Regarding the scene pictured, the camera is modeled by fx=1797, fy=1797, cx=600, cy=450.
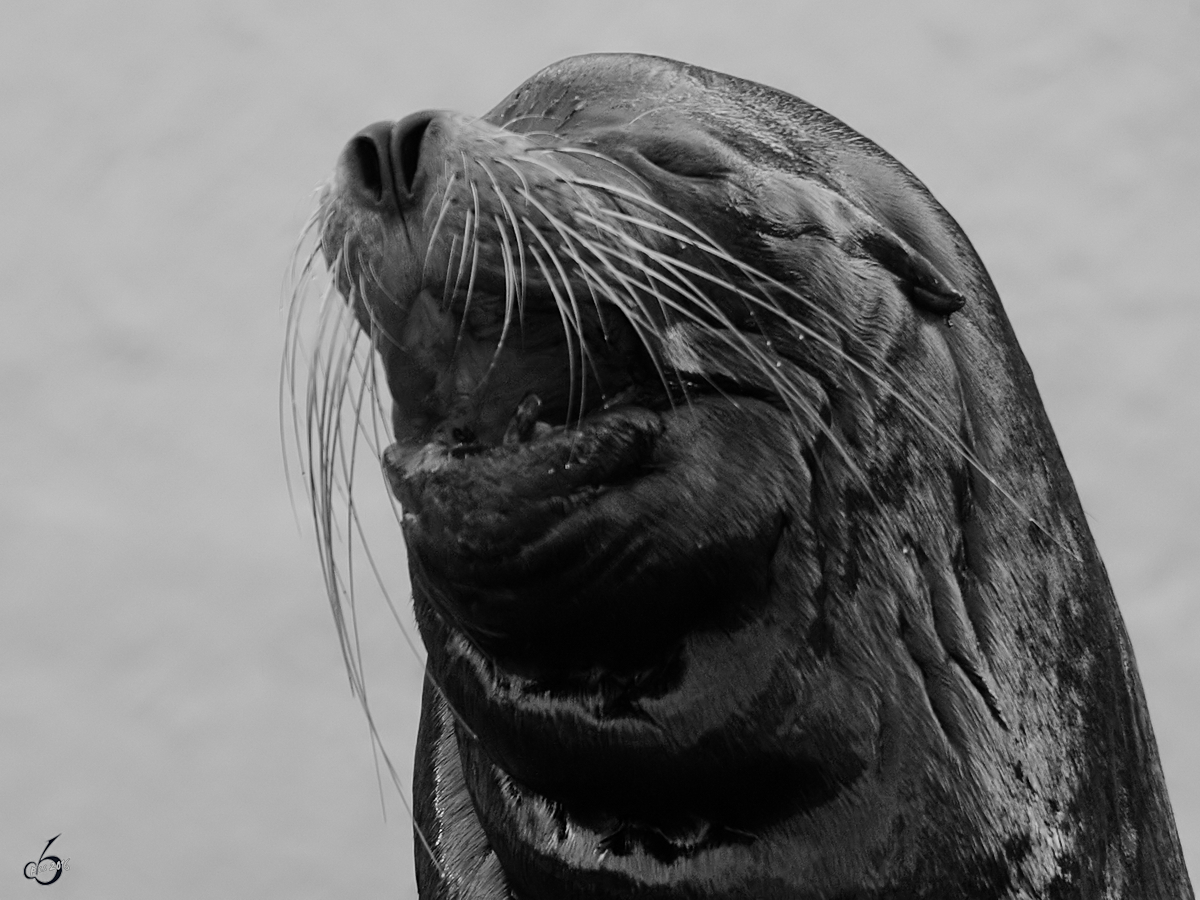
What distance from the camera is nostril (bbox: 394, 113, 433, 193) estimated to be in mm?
1253

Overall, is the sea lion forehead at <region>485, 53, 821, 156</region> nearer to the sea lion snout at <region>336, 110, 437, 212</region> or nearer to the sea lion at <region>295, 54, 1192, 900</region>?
the sea lion at <region>295, 54, 1192, 900</region>

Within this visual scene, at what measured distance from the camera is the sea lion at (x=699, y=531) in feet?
4.04

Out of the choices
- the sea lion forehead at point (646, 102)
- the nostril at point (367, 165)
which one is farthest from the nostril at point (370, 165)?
the sea lion forehead at point (646, 102)

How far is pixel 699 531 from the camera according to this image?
122 cm

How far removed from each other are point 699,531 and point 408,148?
336 millimetres

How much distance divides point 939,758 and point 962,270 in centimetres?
42

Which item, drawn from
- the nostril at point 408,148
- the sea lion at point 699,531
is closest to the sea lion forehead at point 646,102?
the sea lion at point 699,531

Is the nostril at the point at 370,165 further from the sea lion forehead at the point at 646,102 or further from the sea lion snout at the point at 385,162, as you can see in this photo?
the sea lion forehead at the point at 646,102

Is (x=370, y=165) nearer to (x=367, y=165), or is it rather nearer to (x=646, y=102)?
(x=367, y=165)

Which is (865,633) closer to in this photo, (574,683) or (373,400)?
(574,683)

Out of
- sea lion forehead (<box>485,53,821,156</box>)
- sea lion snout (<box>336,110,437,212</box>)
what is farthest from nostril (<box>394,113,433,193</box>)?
sea lion forehead (<box>485,53,821,156</box>)

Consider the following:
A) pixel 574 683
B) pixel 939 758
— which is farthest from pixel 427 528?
pixel 939 758

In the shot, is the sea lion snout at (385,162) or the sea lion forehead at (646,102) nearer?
the sea lion snout at (385,162)

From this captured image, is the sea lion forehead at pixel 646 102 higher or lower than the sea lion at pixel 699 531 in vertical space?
higher
